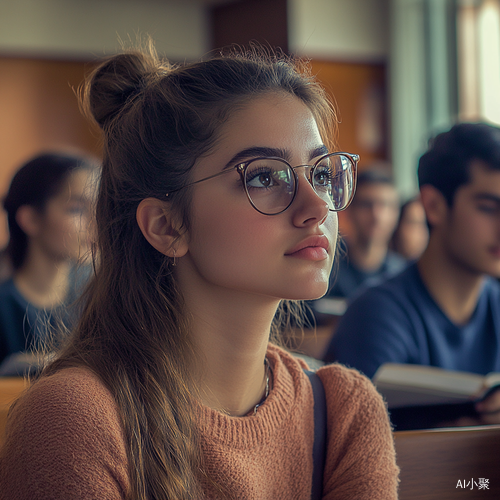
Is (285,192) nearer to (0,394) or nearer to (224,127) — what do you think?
(224,127)

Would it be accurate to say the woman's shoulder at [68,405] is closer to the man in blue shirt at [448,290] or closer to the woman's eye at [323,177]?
the woman's eye at [323,177]

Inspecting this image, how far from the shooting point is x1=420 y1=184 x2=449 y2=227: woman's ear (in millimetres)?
1862

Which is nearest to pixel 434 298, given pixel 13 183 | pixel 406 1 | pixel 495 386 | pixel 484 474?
pixel 495 386

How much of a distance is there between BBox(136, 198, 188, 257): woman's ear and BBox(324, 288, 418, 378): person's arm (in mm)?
866

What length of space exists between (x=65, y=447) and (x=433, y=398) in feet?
2.56

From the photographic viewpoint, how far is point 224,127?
96cm

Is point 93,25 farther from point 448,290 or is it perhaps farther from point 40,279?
point 448,290

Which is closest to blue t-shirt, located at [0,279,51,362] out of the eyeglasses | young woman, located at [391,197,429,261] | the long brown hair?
the long brown hair

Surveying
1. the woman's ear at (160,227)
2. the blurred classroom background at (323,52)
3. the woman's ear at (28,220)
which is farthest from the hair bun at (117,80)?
the blurred classroom background at (323,52)

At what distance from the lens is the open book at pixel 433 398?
1.24 metres

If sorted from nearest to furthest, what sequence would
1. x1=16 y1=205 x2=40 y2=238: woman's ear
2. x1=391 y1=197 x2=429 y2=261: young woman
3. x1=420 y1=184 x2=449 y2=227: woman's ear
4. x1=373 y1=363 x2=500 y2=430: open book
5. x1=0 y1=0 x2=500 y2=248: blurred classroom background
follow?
1. x1=373 y1=363 x2=500 y2=430: open book
2. x1=420 y1=184 x2=449 y2=227: woman's ear
3. x1=16 y1=205 x2=40 y2=238: woman's ear
4. x1=391 y1=197 x2=429 y2=261: young woman
5. x1=0 y1=0 x2=500 y2=248: blurred classroom background

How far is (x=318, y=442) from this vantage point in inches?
40.9

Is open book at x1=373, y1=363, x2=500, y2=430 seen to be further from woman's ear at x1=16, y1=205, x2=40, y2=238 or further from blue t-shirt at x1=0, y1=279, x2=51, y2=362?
woman's ear at x1=16, y1=205, x2=40, y2=238

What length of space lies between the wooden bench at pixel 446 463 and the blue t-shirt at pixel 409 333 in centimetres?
57
